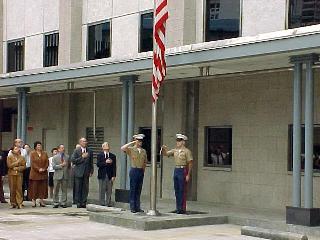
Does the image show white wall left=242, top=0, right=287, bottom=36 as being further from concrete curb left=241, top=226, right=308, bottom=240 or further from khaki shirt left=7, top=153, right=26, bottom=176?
khaki shirt left=7, top=153, right=26, bottom=176

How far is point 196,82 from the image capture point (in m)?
19.9

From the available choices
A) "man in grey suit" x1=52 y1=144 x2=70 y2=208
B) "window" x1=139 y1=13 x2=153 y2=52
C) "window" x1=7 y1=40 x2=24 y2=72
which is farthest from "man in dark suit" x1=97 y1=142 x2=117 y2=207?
"window" x1=7 y1=40 x2=24 y2=72

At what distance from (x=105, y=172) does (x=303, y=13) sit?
261 inches

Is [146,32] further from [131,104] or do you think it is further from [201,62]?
A: [201,62]

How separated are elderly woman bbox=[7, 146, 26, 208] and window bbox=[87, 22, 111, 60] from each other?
5.59 m

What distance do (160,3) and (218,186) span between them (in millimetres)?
6535

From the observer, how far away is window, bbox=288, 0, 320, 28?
15188mm

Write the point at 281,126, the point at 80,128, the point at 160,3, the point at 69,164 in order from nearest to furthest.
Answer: the point at 160,3 → the point at 281,126 → the point at 69,164 → the point at 80,128

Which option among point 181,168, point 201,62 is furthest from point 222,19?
point 181,168

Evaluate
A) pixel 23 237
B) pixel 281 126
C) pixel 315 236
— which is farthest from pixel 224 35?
pixel 23 237

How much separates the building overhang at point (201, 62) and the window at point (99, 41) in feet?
4.52

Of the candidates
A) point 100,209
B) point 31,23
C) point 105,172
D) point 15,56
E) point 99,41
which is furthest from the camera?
point 15,56

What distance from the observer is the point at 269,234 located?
1312 cm

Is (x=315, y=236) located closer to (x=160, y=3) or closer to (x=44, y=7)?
(x=160, y=3)
